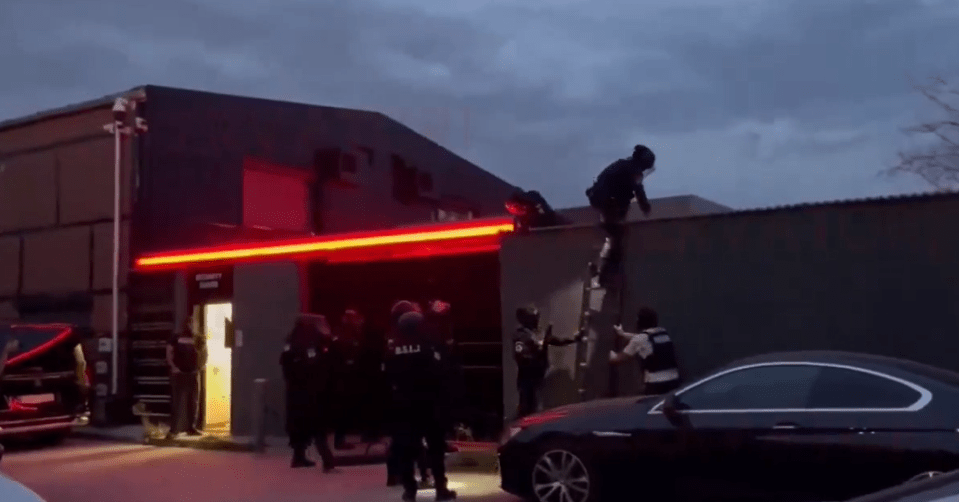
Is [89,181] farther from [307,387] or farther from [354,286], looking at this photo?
[307,387]

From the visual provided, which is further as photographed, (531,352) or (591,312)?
(591,312)

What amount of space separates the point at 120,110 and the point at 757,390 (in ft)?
43.1

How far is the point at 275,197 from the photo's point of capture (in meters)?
20.9

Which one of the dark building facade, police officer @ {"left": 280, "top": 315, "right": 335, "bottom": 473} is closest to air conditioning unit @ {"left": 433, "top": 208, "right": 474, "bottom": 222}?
the dark building facade

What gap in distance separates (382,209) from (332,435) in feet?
29.3

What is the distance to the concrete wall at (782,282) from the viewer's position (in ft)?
33.5

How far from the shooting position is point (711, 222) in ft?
37.0

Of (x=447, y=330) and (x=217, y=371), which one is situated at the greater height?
(x=447, y=330)

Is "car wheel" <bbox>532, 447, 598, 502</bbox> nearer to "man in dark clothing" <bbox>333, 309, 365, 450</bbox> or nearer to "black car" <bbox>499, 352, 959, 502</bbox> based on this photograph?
"black car" <bbox>499, 352, 959, 502</bbox>

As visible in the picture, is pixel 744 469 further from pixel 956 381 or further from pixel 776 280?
pixel 776 280

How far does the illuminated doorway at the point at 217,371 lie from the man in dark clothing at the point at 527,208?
18.8 feet

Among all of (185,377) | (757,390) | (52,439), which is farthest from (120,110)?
(757,390)

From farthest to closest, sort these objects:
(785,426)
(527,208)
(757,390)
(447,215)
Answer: (447,215)
(527,208)
(757,390)
(785,426)

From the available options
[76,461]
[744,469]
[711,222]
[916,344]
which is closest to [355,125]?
[76,461]
